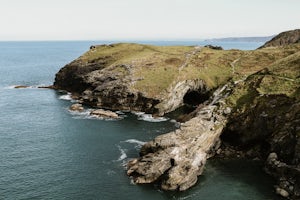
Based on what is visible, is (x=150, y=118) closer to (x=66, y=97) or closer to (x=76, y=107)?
(x=76, y=107)

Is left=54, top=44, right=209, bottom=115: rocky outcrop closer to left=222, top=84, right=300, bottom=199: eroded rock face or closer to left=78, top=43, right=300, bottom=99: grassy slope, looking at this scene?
left=78, top=43, right=300, bottom=99: grassy slope

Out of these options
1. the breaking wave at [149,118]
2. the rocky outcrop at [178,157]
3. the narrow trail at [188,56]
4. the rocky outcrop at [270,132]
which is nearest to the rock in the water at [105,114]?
the breaking wave at [149,118]

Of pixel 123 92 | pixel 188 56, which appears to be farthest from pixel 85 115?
pixel 188 56

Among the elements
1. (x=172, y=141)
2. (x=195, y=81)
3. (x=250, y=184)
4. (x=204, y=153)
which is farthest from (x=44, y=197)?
(x=195, y=81)

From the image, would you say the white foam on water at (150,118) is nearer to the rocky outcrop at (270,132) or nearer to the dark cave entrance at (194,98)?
the dark cave entrance at (194,98)

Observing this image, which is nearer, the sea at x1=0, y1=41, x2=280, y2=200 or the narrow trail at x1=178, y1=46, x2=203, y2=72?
the sea at x1=0, y1=41, x2=280, y2=200

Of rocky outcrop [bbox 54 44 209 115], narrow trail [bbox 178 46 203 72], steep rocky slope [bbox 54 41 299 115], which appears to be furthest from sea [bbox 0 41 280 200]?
narrow trail [bbox 178 46 203 72]

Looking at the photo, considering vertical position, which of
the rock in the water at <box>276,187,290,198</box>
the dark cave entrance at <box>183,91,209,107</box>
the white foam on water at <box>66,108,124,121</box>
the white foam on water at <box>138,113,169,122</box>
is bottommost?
the rock in the water at <box>276,187,290,198</box>
